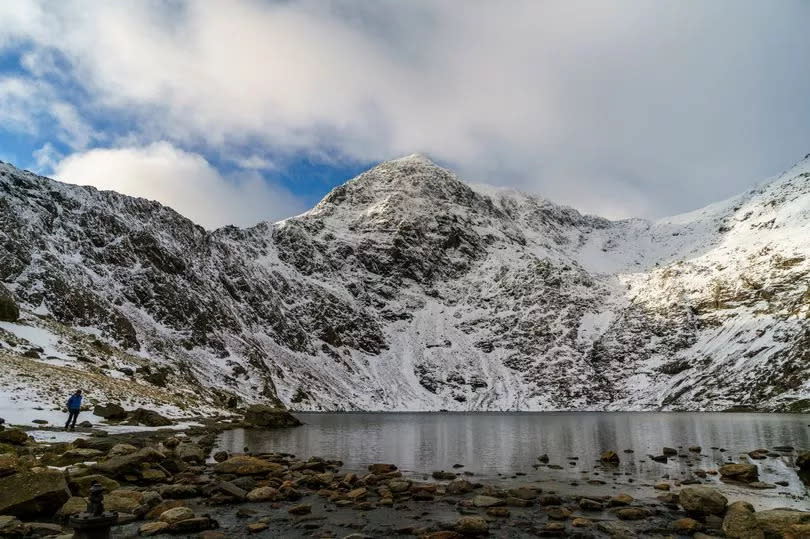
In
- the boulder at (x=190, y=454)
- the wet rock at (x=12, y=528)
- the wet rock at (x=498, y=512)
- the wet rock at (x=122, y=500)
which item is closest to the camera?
the wet rock at (x=12, y=528)

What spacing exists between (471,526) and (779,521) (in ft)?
37.2

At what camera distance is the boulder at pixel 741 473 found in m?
31.6

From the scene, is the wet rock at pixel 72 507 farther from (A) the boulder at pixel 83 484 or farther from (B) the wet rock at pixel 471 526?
(B) the wet rock at pixel 471 526

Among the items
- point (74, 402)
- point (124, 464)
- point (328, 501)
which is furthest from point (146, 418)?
point (328, 501)

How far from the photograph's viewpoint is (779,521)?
742 inches

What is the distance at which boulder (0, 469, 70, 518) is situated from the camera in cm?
1708

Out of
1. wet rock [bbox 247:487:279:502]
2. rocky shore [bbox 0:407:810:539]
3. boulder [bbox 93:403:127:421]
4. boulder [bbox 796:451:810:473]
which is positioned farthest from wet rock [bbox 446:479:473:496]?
boulder [bbox 93:403:127:421]

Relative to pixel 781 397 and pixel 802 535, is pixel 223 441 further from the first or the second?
pixel 781 397

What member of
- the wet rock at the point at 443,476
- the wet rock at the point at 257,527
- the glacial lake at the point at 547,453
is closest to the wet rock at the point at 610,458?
the glacial lake at the point at 547,453

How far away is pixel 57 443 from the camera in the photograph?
1196 inches

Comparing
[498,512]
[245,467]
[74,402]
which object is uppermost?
[74,402]

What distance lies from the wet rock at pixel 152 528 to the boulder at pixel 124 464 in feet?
27.0

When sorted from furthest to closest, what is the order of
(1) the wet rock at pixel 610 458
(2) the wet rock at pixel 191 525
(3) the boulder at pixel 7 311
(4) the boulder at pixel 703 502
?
(3) the boulder at pixel 7 311 → (1) the wet rock at pixel 610 458 → (4) the boulder at pixel 703 502 → (2) the wet rock at pixel 191 525

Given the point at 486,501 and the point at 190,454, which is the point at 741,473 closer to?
the point at 486,501
